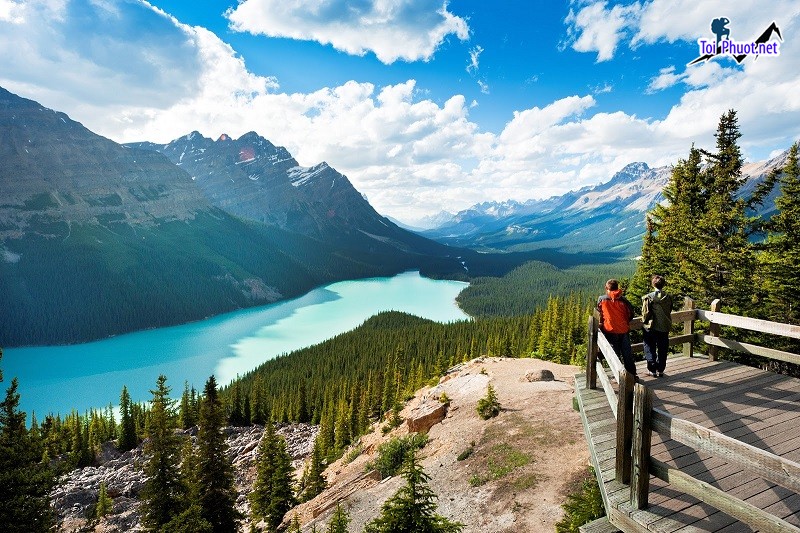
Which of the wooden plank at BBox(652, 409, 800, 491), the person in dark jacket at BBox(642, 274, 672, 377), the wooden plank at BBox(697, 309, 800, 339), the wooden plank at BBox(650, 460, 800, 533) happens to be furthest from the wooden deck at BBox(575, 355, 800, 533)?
the wooden plank at BBox(697, 309, 800, 339)

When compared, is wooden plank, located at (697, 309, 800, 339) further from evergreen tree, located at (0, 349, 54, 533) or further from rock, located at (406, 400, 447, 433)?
Result: evergreen tree, located at (0, 349, 54, 533)

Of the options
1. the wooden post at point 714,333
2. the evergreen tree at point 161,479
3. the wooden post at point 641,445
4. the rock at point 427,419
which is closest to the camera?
the wooden post at point 641,445

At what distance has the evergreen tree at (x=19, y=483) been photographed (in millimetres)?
14539

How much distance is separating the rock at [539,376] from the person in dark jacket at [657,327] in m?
12.5

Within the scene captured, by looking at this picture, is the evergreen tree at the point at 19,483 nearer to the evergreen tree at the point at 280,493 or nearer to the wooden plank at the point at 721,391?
the evergreen tree at the point at 280,493

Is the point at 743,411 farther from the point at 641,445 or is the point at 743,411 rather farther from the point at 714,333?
the point at 641,445

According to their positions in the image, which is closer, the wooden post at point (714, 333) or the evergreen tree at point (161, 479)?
the wooden post at point (714, 333)

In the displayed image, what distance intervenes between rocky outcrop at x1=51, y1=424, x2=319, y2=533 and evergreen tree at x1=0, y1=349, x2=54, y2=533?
1818 centimetres

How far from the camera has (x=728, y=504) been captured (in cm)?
472

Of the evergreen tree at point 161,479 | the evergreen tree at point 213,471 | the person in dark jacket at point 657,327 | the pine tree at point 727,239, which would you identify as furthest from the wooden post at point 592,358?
the evergreen tree at point 213,471

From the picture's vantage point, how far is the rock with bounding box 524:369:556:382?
75.5 ft

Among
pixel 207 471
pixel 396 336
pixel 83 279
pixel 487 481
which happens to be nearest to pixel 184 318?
pixel 83 279

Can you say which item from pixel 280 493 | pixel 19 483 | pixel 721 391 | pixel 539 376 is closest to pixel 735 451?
pixel 721 391

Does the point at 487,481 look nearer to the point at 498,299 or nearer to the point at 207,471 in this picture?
the point at 207,471
